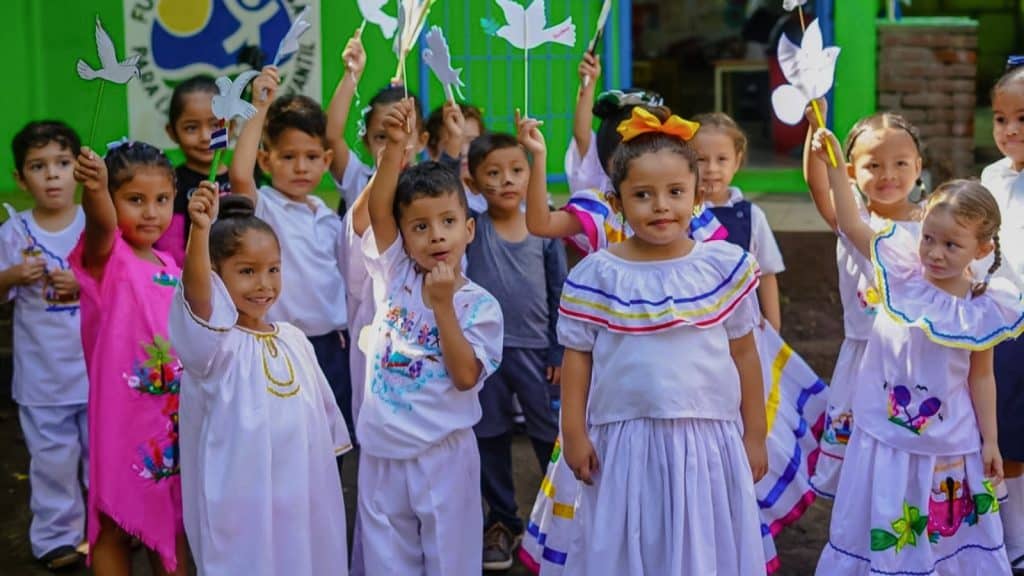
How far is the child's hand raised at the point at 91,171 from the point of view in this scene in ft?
12.1

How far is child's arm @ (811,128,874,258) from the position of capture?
13.3 ft

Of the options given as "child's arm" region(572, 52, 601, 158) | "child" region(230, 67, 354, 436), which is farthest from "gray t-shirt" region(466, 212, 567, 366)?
"child" region(230, 67, 354, 436)

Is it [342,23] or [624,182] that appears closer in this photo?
[624,182]

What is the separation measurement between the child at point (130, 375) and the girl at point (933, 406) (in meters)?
1.96

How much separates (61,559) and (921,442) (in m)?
2.84

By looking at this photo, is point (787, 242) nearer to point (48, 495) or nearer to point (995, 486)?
point (995, 486)

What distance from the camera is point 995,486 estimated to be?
13.5ft

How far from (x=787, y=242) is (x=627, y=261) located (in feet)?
12.6

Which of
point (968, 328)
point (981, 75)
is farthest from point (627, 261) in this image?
point (981, 75)

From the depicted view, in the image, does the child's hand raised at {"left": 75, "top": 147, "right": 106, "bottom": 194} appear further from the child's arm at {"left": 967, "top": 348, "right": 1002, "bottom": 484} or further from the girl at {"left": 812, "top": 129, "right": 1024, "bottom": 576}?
the child's arm at {"left": 967, "top": 348, "right": 1002, "bottom": 484}

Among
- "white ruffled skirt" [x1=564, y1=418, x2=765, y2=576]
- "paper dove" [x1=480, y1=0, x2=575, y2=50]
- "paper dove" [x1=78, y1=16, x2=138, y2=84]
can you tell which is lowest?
"white ruffled skirt" [x1=564, y1=418, x2=765, y2=576]

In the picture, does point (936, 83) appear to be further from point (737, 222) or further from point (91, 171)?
point (91, 171)

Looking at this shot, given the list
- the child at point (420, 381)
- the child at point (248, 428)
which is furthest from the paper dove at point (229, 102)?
the child at point (420, 381)

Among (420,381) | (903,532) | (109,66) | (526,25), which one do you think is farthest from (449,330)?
(903,532)
